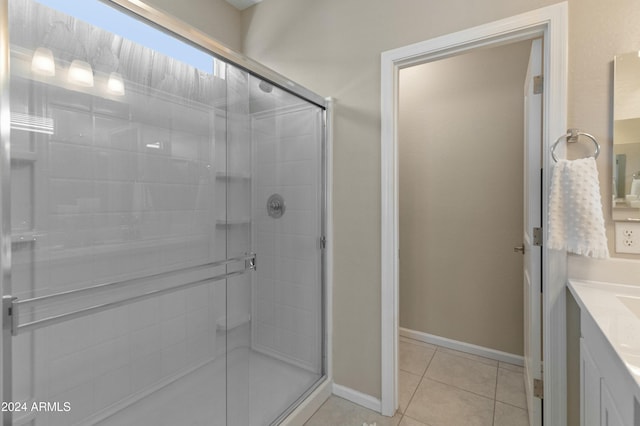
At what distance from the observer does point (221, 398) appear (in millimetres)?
1446

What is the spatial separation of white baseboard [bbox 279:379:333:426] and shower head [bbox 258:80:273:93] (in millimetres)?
1732

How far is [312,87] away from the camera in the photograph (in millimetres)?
2062

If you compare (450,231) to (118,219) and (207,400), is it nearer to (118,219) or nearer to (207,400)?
(207,400)

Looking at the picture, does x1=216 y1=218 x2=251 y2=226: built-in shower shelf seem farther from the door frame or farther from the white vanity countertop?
the white vanity countertop

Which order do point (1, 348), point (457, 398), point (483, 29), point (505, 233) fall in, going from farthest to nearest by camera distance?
point (505, 233) → point (457, 398) → point (483, 29) → point (1, 348)

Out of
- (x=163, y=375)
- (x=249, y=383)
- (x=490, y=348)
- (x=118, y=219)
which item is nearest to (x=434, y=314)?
(x=490, y=348)

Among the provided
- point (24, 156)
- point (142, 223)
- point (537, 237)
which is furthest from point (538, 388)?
point (24, 156)

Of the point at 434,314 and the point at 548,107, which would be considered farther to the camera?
the point at 434,314

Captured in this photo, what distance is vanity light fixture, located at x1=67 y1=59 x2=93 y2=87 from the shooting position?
1.04m

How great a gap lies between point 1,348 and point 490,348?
2.79 m

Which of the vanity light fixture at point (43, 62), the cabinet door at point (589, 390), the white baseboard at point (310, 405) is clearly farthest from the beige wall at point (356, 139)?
the vanity light fixture at point (43, 62)

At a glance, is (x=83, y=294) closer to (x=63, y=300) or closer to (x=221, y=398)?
(x=63, y=300)

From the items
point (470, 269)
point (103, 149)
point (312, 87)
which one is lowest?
point (470, 269)

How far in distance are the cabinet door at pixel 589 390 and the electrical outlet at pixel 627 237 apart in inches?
16.8
